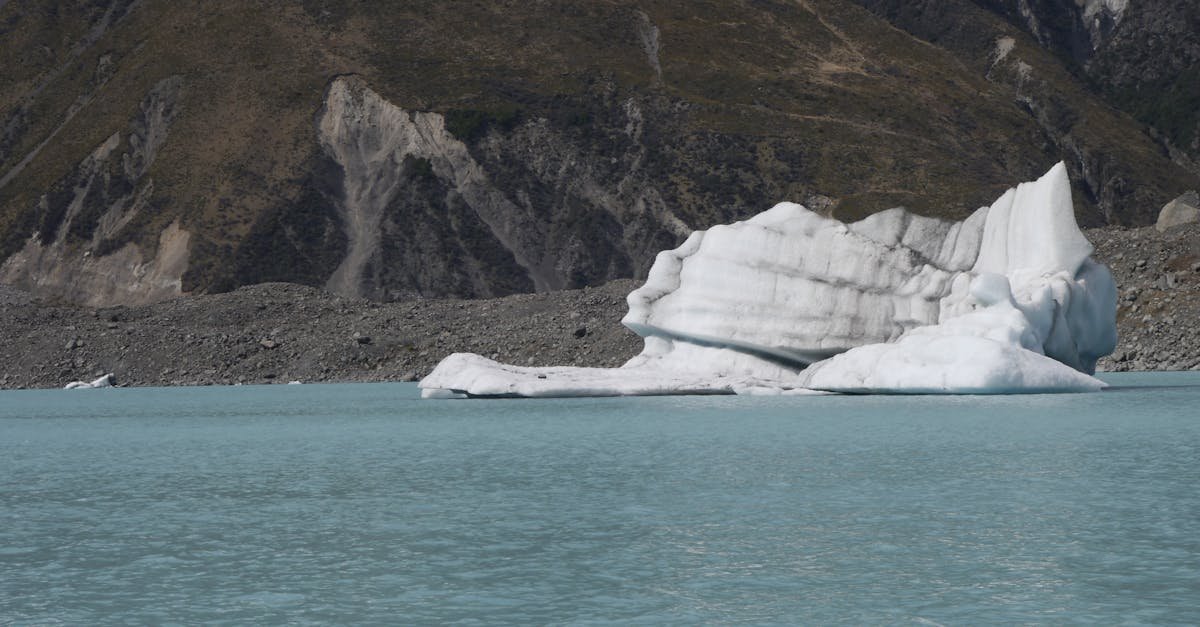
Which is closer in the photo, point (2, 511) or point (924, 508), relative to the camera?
point (924, 508)

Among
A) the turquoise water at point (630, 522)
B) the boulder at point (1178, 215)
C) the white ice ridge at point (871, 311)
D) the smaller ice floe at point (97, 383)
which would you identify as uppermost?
the boulder at point (1178, 215)

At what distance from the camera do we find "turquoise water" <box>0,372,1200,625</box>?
12.2 metres

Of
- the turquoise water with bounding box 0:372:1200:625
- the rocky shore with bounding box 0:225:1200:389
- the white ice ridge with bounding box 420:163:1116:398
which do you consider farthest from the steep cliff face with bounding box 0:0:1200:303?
the turquoise water with bounding box 0:372:1200:625

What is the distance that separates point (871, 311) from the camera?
3888 centimetres

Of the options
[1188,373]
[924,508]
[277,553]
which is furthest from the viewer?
[1188,373]

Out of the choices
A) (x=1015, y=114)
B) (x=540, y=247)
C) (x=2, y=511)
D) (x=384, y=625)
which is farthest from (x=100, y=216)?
(x=384, y=625)

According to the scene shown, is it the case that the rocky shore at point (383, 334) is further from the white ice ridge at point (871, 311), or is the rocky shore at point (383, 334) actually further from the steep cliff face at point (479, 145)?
the steep cliff face at point (479, 145)

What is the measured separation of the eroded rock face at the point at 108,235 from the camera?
106000mm

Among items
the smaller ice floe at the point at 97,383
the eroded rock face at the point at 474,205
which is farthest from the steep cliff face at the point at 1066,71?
the smaller ice floe at the point at 97,383

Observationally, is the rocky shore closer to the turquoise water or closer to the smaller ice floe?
the smaller ice floe

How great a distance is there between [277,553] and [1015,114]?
122 metres

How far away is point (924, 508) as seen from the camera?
17.1 meters

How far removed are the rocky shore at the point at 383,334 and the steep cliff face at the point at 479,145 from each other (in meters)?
30.0

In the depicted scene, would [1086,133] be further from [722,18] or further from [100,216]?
[100,216]
